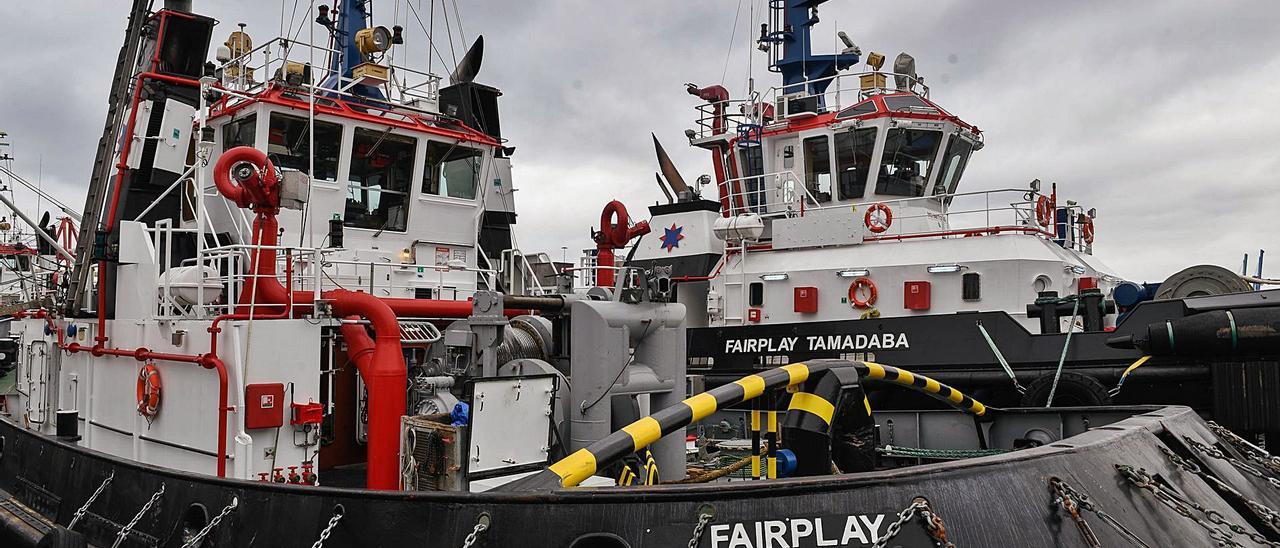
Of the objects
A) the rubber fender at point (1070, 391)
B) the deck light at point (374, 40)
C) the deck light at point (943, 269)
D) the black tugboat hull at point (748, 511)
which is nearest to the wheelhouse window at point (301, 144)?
the deck light at point (374, 40)

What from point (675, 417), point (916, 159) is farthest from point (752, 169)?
point (675, 417)

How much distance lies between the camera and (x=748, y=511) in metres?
3.29

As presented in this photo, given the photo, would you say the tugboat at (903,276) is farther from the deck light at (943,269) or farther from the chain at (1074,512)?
the chain at (1074,512)

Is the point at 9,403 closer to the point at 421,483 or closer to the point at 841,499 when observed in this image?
the point at 421,483

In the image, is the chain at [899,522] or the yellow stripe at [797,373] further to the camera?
the yellow stripe at [797,373]

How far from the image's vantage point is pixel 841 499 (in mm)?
3299

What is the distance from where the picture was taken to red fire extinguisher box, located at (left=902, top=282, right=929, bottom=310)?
458 inches

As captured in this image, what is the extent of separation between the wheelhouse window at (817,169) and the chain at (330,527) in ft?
38.6

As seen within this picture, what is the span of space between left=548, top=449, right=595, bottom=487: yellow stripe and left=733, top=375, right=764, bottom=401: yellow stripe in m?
1.09

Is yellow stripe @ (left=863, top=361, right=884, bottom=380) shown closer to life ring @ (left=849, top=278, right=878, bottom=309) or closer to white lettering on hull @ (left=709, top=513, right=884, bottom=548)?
white lettering on hull @ (left=709, top=513, right=884, bottom=548)

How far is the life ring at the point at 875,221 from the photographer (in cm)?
1266

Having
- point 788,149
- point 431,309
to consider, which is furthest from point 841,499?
point 788,149

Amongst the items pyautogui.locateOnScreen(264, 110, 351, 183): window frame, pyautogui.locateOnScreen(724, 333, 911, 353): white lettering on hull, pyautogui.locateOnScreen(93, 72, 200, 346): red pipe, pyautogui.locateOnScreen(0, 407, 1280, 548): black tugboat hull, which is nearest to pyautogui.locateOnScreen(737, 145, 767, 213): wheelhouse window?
pyautogui.locateOnScreen(724, 333, 911, 353): white lettering on hull

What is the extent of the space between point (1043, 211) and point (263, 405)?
10133 mm
